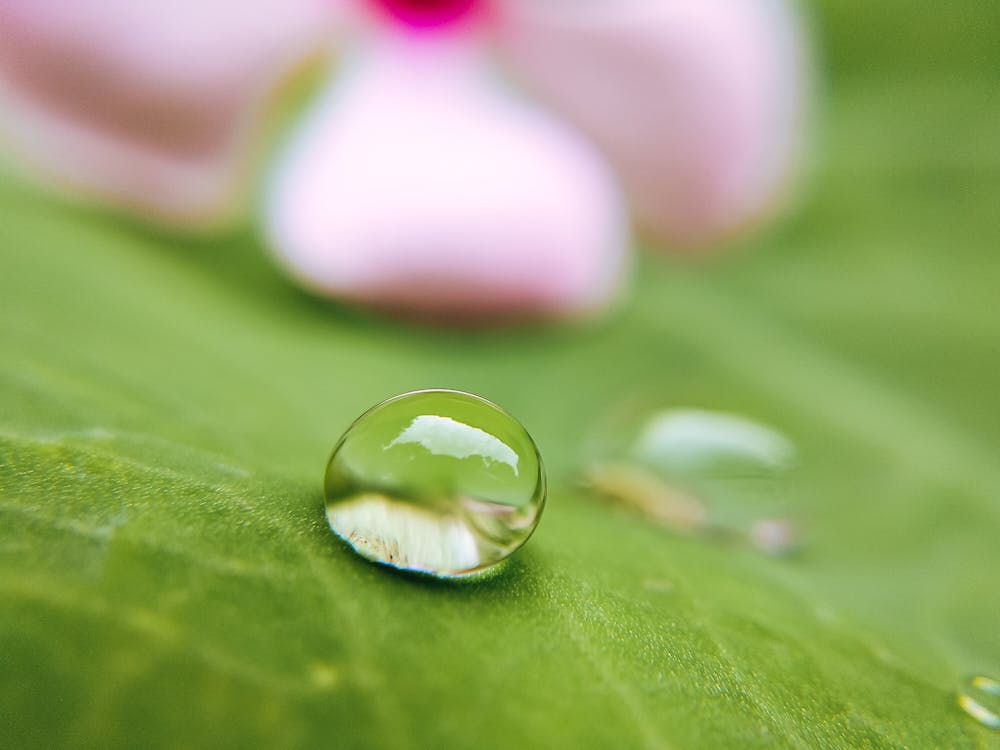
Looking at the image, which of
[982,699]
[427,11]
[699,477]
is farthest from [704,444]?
[427,11]

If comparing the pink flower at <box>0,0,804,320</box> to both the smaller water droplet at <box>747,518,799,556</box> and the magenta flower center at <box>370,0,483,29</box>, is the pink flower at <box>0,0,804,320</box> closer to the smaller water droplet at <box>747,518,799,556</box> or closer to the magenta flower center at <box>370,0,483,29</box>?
the magenta flower center at <box>370,0,483,29</box>

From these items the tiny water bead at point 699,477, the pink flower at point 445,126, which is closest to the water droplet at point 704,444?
the tiny water bead at point 699,477

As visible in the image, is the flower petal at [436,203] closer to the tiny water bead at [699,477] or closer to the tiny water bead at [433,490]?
the tiny water bead at [699,477]

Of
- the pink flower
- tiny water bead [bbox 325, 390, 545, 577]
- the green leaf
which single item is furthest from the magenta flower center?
tiny water bead [bbox 325, 390, 545, 577]

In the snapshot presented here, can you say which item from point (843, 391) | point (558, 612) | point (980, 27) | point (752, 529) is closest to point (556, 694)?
point (558, 612)

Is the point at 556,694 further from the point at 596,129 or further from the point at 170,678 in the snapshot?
the point at 596,129

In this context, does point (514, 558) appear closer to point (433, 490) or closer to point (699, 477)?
point (433, 490)
